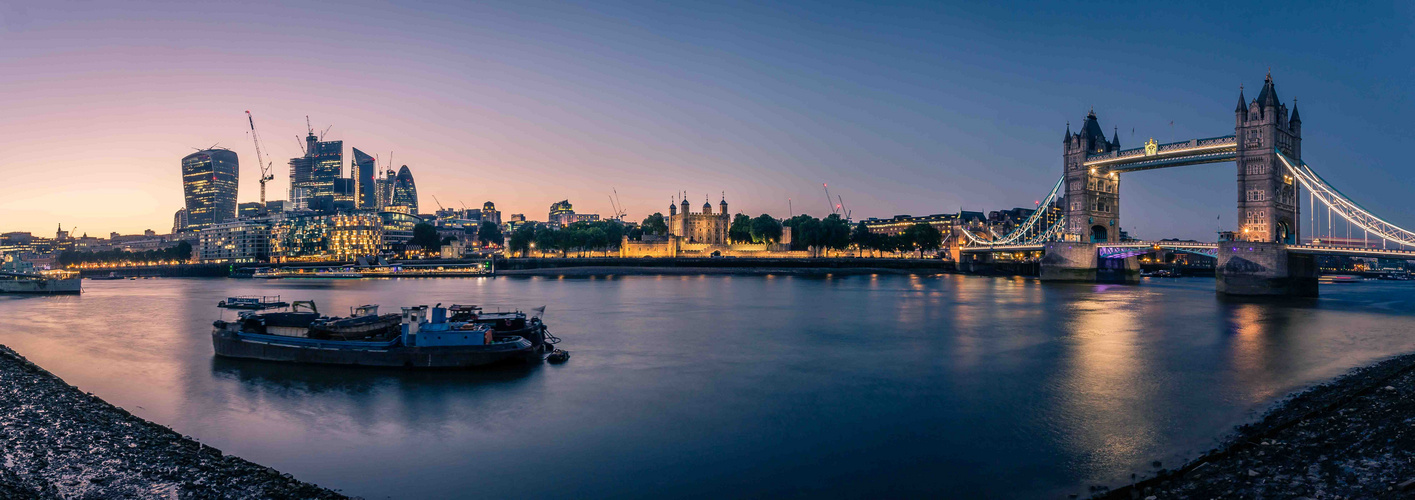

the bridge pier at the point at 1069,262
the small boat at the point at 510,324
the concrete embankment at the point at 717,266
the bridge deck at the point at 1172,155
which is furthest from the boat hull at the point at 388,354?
the concrete embankment at the point at 717,266

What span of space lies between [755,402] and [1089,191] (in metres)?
79.0

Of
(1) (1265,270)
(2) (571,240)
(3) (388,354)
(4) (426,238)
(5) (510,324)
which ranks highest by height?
(4) (426,238)

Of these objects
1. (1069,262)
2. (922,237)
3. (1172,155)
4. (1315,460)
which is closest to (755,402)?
(1315,460)

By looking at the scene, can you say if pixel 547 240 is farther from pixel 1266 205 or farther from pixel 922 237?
pixel 1266 205

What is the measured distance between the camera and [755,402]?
20516 mm

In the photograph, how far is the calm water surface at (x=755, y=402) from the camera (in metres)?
13.9

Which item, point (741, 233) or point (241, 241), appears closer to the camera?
point (741, 233)

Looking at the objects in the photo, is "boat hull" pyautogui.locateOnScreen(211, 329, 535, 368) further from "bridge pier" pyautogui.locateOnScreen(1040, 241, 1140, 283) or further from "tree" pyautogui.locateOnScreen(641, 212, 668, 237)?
"tree" pyautogui.locateOnScreen(641, 212, 668, 237)

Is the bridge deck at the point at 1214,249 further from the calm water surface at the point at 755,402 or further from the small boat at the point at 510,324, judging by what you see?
the small boat at the point at 510,324

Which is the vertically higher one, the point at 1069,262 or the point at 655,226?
the point at 655,226

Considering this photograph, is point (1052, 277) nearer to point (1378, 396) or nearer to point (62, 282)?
point (1378, 396)

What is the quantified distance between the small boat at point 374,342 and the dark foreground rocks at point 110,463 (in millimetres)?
7141

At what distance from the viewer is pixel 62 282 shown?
73.6m

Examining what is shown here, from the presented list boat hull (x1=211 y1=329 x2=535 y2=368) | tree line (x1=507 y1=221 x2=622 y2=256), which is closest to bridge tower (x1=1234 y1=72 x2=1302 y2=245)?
boat hull (x1=211 y1=329 x2=535 y2=368)
